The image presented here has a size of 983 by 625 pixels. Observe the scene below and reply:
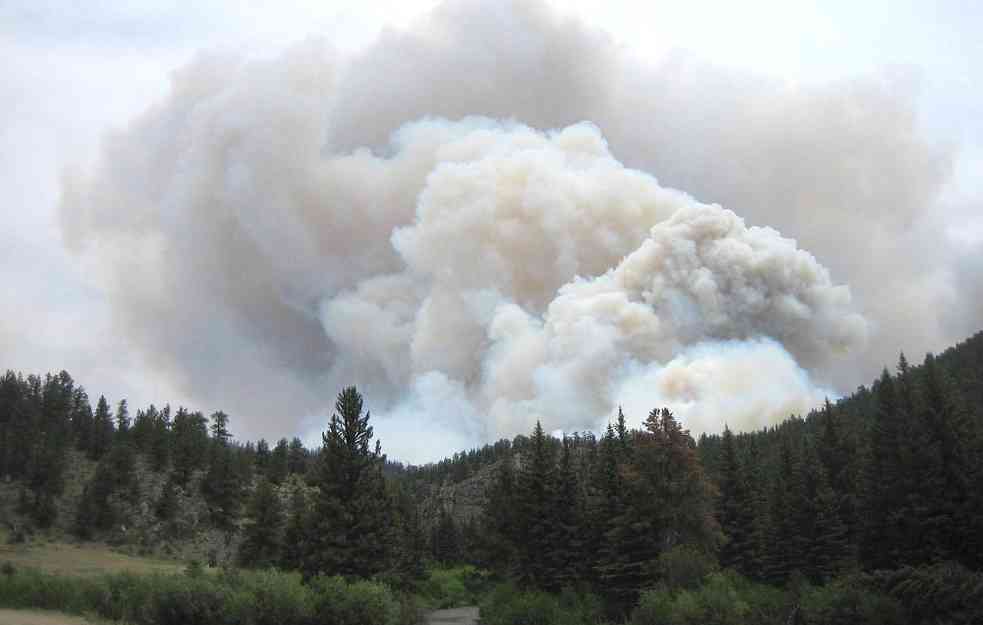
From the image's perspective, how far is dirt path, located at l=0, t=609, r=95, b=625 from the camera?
34812 mm

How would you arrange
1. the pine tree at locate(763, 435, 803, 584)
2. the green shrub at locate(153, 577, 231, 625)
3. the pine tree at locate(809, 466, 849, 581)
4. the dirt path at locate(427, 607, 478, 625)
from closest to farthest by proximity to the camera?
the green shrub at locate(153, 577, 231, 625) → the pine tree at locate(809, 466, 849, 581) → the pine tree at locate(763, 435, 803, 584) → the dirt path at locate(427, 607, 478, 625)

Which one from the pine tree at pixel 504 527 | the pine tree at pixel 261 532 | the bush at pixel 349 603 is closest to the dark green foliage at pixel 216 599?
the bush at pixel 349 603

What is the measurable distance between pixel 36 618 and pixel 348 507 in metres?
15.3

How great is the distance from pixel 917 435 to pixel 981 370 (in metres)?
71.2

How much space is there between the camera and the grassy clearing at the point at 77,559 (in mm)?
67562

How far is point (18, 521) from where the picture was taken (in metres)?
85.1

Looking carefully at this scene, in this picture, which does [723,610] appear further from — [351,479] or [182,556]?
[182,556]

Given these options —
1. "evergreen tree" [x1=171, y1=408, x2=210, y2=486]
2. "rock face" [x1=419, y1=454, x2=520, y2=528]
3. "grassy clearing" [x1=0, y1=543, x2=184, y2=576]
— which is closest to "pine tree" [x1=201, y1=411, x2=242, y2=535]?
"evergreen tree" [x1=171, y1=408, x2=210, y2=486]

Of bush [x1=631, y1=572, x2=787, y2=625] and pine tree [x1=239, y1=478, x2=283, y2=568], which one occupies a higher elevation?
pine tree [x1=239, y1=478, x2=283, y2=568]

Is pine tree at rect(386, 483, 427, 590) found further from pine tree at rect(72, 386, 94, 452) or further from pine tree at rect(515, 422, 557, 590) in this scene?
pine tree at rect(72, 386, 94, 452)

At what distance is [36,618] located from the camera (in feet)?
121

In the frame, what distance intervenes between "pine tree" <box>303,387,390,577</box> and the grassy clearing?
81.7ft

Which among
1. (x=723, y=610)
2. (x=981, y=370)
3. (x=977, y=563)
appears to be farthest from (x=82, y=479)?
(x=981, y=370)

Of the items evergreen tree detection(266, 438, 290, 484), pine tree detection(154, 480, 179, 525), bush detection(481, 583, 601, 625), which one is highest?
evergreen tree detection(266, 438, 290, 484)
